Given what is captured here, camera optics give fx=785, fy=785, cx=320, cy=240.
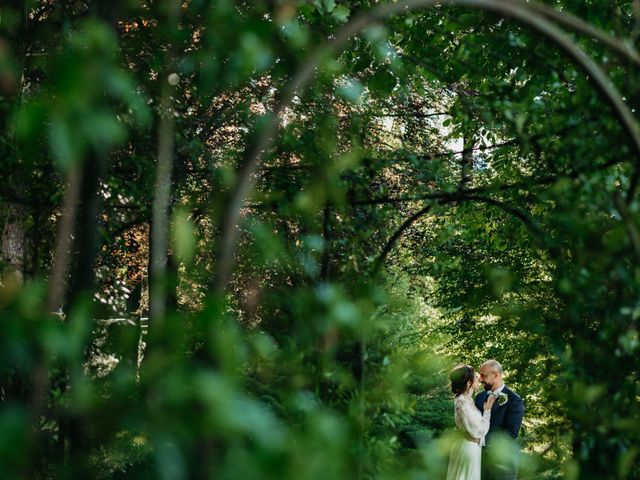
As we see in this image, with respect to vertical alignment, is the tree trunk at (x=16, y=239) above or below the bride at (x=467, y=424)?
above

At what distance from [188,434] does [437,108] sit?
34.5ft

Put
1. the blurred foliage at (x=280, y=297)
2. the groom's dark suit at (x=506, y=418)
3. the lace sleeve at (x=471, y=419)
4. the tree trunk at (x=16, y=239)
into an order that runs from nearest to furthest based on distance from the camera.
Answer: the blurred foliage at (x=280, y=297)
the tree trunk at (x=16, y=239)
the lace sleeve at (x=471, y=419)
the groom's dark suit at (x=506, y=418)

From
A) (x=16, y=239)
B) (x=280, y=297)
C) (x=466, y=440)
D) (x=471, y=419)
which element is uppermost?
(x=16, y=239)

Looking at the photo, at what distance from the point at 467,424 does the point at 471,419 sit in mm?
57

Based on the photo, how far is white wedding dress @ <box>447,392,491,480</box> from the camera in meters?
6.64

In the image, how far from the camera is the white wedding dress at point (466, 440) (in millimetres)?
6637

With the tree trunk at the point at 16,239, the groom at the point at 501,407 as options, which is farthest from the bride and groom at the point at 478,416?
the tree trunk at the point at 16,239

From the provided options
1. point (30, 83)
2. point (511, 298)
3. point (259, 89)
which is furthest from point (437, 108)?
point (30, 83)

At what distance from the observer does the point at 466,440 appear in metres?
6.84

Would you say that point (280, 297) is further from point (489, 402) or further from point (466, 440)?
point (466, 440)

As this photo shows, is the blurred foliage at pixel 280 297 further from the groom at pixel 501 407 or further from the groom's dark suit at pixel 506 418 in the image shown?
the groom's dark suit at pixel 506 418

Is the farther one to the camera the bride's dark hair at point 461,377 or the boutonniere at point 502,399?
the boutonniere at point 502,399

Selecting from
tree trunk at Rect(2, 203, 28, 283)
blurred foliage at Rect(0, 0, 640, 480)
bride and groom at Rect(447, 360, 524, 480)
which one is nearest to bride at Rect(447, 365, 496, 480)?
bride and groom at Rect(447, 360, 524, 480)

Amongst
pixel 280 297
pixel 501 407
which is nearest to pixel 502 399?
pixel 501 407
